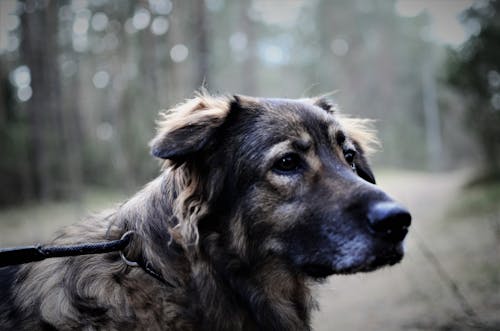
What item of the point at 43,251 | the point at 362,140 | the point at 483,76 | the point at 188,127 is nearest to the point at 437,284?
the point at 362,140

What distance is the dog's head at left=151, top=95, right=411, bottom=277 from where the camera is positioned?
305cm

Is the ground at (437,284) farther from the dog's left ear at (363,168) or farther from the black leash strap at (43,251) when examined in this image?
the black leash strap at (43,251)

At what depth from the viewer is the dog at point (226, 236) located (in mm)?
3021

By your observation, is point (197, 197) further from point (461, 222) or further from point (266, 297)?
point (461, 222)

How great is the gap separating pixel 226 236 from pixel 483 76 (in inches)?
530

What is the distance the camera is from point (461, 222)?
12.8m

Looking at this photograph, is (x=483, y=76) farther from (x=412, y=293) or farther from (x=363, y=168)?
(x=363, y=168)

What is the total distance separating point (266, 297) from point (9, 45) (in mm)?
33303

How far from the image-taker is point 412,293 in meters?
8.19

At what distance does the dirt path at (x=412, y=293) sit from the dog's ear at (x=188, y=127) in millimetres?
1581

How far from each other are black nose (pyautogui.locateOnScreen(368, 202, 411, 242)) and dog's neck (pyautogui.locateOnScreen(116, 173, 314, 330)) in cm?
79

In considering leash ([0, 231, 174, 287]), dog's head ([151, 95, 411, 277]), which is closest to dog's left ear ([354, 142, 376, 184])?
dog's head ([151, 95, 411, 277])

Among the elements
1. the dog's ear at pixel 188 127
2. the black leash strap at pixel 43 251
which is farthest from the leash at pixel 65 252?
the dog's ear at pixel 188 127

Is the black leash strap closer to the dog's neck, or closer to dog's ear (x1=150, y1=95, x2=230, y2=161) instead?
the dog's neck
